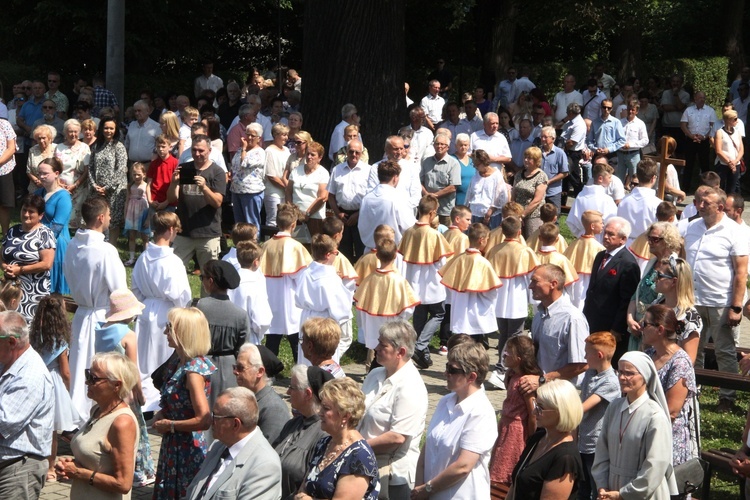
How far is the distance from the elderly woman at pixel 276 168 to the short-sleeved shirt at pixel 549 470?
903cm

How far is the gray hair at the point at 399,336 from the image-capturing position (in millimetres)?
7227

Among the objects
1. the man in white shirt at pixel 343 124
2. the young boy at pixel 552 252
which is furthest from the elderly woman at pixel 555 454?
the man in white shirt at pixel 343 124

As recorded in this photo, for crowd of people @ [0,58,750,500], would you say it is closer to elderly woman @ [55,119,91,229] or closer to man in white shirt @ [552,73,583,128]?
elderly woman @ [55,119,91,229]

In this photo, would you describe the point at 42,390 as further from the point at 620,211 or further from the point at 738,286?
the point at 620,211

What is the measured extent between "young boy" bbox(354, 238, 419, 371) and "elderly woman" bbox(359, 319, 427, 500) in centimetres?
361

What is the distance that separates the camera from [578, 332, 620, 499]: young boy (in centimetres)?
773

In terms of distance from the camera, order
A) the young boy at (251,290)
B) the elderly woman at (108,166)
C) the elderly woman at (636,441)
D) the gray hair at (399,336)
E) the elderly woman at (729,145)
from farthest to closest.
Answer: the elderly woman at (729,145)
the elderly woman at (108,166)
the young boy at (251,290)
the gray hair at (399,336)
the elderly woman at (636,441)

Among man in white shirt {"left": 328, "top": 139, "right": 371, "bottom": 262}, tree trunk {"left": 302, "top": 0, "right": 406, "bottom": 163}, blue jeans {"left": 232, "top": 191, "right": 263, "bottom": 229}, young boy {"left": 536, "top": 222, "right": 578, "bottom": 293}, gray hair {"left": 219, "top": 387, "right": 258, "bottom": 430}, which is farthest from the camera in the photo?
tree trunk {"left": 302, "top": 0, "right": 406, "bottom": 163}

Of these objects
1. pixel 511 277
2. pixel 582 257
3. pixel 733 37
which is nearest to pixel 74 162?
pixel 511 277

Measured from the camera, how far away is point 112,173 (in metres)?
15.5

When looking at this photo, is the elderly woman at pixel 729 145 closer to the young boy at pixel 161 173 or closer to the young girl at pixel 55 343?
the young boy at pixel 161 173

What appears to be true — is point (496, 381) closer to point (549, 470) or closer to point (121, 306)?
point (121, 306)

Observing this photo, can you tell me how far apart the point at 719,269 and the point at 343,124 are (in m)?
7.50

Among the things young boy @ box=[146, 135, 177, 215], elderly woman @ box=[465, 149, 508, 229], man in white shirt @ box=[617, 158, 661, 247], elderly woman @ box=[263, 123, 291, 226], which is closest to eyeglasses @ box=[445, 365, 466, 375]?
man in white shirt @ box=[617, 158, 661, 247]
